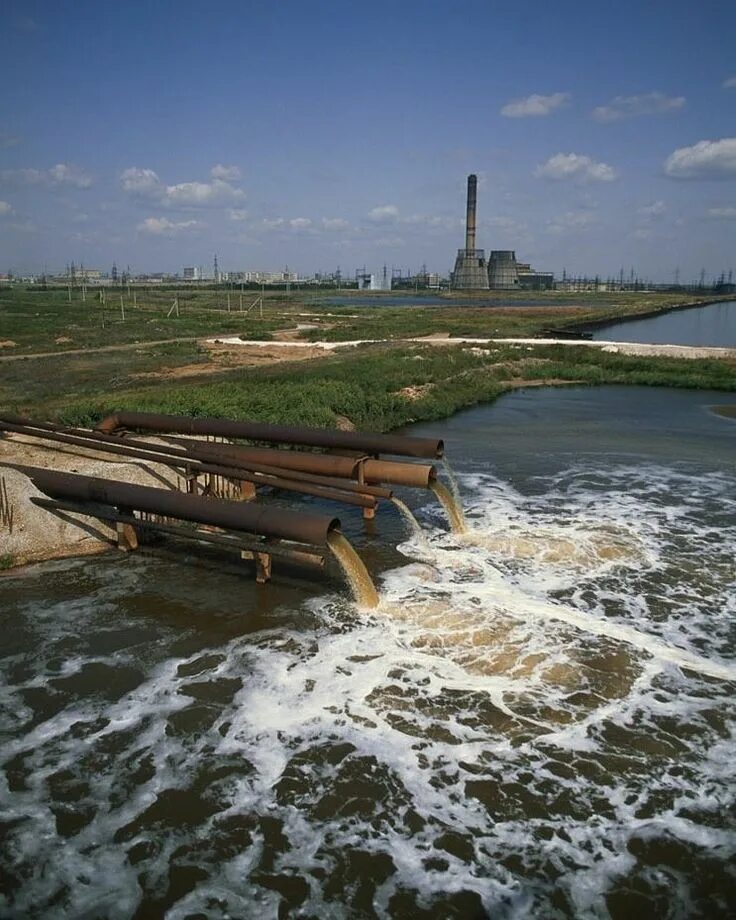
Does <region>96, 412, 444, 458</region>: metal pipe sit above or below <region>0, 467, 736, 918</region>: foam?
above

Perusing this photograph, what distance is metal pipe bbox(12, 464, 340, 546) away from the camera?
1016 cm

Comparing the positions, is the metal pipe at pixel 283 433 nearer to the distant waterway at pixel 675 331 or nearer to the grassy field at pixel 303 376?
the grassy field at pixel 303 376

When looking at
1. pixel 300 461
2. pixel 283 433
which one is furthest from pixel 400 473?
pixel 283 433

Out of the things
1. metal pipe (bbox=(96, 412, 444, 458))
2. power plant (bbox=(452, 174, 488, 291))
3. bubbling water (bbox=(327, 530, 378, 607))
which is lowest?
bubbling water (bbox=(327, 530, 378, 607))

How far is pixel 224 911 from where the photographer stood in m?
5.68

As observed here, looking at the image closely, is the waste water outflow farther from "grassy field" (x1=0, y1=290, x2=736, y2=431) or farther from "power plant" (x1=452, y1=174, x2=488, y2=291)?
"power plant" (x1=452, y1=174, x2=488, y2=291)

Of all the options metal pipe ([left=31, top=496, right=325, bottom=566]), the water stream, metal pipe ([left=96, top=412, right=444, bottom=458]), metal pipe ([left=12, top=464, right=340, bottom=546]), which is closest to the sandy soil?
metal pipe ([left=31, top=496, right=325, bottom=566])

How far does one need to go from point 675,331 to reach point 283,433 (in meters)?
72.2

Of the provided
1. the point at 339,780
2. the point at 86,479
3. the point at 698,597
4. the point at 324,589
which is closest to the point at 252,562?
the point at 324,589

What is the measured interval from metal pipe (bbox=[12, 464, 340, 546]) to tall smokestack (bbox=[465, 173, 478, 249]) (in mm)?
171540

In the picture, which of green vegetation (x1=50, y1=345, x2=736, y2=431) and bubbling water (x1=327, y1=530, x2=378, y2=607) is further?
green vegetation (x1=50, y1=345, x2=736, y2=431)

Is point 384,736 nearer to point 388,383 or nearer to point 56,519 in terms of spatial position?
point 56,519

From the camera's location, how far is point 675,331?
7700 centimetres

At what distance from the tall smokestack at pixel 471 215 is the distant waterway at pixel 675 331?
258ft
